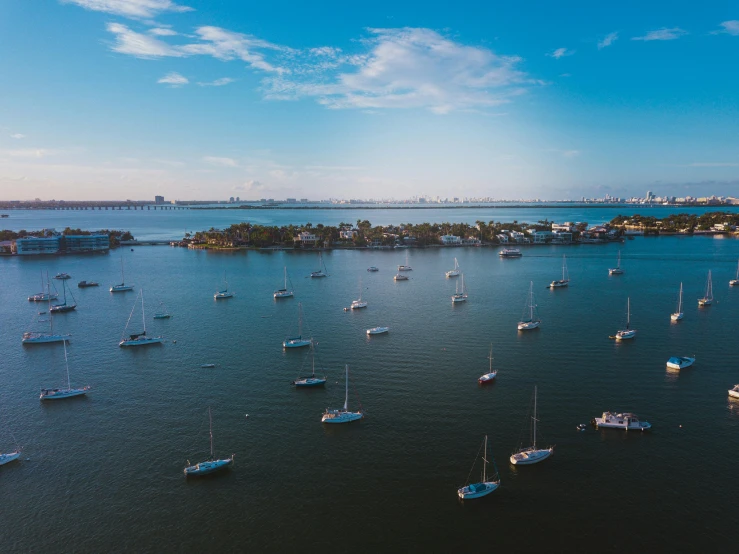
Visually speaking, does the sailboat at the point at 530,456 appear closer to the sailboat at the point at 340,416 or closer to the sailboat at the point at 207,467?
the sailboat at the point at 340,416

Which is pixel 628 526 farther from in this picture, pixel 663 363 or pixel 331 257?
pixel 331 257

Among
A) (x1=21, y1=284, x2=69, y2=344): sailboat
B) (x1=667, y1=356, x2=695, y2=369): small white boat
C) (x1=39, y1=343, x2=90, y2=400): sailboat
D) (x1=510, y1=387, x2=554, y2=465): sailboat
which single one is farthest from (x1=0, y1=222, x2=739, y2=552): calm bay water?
(x1=21, y1=284, x2=69, y2=344): sailboat

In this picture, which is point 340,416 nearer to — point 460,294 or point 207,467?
point 207,467

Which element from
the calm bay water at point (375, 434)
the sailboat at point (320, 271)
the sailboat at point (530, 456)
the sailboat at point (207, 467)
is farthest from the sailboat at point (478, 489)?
the sailboat at point (320, 271)

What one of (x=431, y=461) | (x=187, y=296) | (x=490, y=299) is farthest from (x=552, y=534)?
(x=187, y=296)

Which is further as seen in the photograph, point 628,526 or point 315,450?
point 315,450

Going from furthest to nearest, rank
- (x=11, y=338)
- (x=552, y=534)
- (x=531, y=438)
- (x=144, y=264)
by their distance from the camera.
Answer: (x=144, y=264) < (x=11, y=338) < (x=531, y=438) < (x=552, y=534)

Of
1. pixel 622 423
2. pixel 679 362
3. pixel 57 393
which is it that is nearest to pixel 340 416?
pixel 622 423
